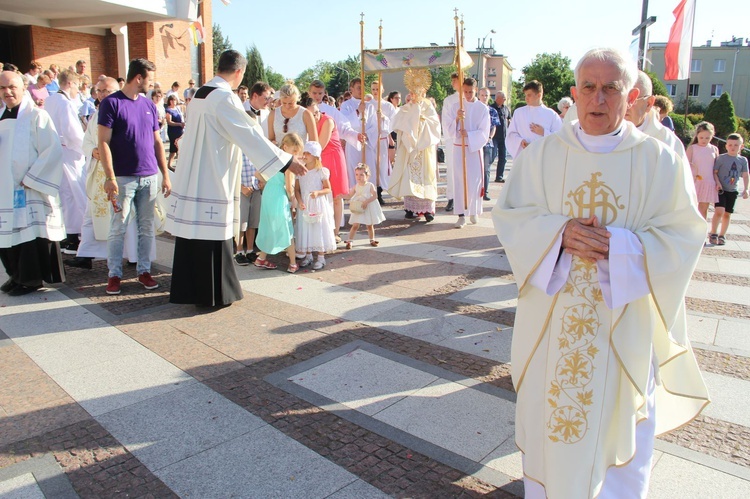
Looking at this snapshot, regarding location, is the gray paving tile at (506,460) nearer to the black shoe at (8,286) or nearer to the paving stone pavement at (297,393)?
the paving stone pavement at (297,393)

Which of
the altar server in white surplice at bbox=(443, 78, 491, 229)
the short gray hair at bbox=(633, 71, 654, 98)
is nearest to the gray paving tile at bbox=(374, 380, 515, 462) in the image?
the short gray hair at bbox=(633, 71, 654, 98)

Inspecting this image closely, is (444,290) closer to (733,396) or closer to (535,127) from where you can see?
(733,396)

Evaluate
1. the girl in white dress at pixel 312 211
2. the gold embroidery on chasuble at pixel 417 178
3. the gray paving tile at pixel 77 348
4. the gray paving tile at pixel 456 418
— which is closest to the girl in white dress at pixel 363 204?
the girl in white dress at pixel 312 211

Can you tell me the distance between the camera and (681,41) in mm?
12922

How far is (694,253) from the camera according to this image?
2.40 m

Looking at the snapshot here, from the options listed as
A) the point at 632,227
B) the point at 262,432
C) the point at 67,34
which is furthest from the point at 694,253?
the point at 67,34

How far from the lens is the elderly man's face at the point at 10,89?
566cm

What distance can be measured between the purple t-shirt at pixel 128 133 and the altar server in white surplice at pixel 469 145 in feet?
16.3

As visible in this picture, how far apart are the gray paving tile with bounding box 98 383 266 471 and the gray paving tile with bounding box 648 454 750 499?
2.21 meters

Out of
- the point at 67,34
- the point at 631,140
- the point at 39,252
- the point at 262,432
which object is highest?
the point at 67,34

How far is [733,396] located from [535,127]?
17.1 ft

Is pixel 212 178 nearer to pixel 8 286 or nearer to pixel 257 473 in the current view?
pixel 8 286

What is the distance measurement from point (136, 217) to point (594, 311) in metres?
5.21

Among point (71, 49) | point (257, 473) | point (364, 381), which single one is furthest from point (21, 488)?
point (71, 49)
